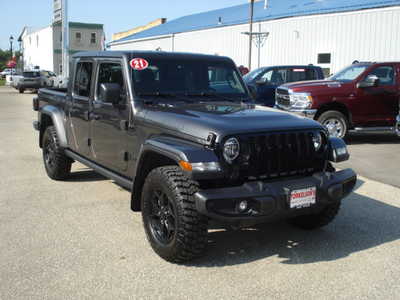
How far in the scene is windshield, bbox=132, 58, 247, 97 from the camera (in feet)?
16.0

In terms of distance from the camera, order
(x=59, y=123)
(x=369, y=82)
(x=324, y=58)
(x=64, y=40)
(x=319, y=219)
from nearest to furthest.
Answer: (x=319, y=219), (x=59, y=123), (x=369, y=82), (x=324, y=58), (x=64, y=40)

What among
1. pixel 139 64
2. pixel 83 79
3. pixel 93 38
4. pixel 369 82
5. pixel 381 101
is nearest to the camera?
pixel 139 64

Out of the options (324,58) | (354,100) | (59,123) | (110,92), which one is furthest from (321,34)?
(110,92)

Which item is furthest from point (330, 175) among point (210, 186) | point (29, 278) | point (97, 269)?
point (29, 278)

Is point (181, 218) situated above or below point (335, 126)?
below

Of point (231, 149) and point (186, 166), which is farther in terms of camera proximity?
point (231, 149)

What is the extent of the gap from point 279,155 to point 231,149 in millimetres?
474

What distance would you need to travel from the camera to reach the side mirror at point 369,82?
10.3m

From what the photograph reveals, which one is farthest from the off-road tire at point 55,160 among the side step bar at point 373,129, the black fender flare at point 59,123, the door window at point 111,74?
the side step bar at point 373,129

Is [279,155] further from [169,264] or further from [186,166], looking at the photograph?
[169,264]

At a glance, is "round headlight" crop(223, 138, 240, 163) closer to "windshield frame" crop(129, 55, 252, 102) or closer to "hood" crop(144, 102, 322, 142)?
"hood" crop(144, 102, 322, 142)

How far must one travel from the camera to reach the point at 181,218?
3.69 metres

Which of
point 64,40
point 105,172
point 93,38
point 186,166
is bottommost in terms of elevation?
point 105,172

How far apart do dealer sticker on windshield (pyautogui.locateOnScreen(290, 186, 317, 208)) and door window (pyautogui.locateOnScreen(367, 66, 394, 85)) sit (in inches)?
307
